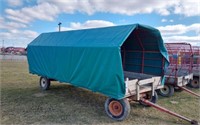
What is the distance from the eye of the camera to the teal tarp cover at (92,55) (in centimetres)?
497

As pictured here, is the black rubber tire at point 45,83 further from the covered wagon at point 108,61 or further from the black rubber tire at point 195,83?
the black rubber tire at point 195,83

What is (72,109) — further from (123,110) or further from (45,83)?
(45,83)

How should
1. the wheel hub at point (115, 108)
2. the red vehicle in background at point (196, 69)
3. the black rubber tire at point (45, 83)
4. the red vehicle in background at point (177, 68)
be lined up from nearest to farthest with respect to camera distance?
the wheel hub at point (115, 108) < the red vehicle in background at point (177, 68) < the black rubber tire at point (45, 83) < the red vehicle in background at point (196, 69)

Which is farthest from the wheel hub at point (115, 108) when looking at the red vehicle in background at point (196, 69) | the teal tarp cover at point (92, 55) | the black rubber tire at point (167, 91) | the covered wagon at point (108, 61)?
the red vehicle in background at point (196, 69)

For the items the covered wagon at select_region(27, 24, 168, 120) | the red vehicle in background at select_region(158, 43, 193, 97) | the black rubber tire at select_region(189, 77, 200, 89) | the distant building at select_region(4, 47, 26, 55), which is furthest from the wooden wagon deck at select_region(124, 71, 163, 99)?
the distant building at select_region(4, 47, 26, 55)

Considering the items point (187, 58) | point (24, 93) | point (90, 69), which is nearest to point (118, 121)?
point (90, 69)

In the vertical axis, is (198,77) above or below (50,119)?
above

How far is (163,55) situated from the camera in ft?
21.4

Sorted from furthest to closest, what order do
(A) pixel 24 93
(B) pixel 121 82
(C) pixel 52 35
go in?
(C) pixel 52 35, (A) pixel 24 93, (B) pixel 121 82

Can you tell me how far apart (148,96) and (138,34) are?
→ 2.39 m

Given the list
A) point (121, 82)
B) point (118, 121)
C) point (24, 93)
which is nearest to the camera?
point (121, 82)

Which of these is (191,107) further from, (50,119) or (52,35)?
(52,35)

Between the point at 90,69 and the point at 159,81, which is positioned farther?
the point at 159,81

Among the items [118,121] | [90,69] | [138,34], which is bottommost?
[118,121]
